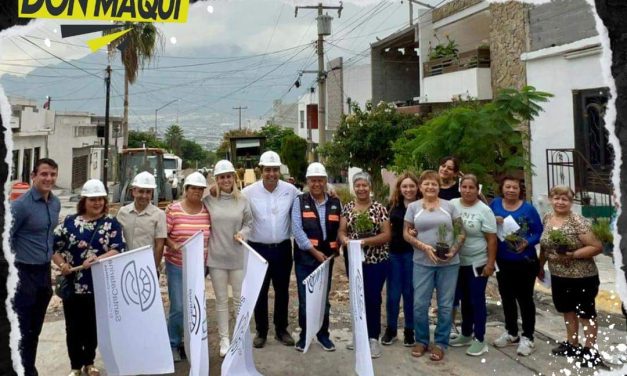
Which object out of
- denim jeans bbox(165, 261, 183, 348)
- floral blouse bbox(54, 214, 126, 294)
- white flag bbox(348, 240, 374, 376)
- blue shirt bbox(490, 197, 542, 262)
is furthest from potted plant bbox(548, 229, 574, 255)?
floral blouse bbox(54, 214, 126, 294)

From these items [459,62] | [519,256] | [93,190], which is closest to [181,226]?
[93,190]

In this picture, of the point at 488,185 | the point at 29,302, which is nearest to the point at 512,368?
the point at 488,185

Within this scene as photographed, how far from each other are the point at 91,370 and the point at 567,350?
4.00m

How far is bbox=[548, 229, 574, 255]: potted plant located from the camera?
11.9 ft

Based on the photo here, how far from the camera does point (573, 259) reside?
3.64m

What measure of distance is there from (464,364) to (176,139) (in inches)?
2866

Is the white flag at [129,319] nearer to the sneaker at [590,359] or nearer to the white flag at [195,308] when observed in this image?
the white flag at [195,308]

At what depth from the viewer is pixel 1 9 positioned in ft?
6.81

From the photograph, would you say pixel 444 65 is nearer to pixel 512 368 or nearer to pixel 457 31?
pixel 457 31

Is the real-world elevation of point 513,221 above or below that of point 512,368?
above

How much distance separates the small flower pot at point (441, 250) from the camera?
3848 millimetres

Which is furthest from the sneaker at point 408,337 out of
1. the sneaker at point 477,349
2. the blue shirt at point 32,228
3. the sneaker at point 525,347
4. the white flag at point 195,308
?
the blue shirt at point 32,228

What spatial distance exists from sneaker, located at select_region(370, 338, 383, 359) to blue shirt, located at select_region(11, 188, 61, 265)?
2.75 m

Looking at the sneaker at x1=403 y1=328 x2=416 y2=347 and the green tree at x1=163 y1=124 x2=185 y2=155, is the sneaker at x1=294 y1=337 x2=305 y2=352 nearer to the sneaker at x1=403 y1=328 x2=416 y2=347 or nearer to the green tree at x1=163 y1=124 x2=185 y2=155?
the sneaker at x1=403 y1=328 x2=416 y2=347
